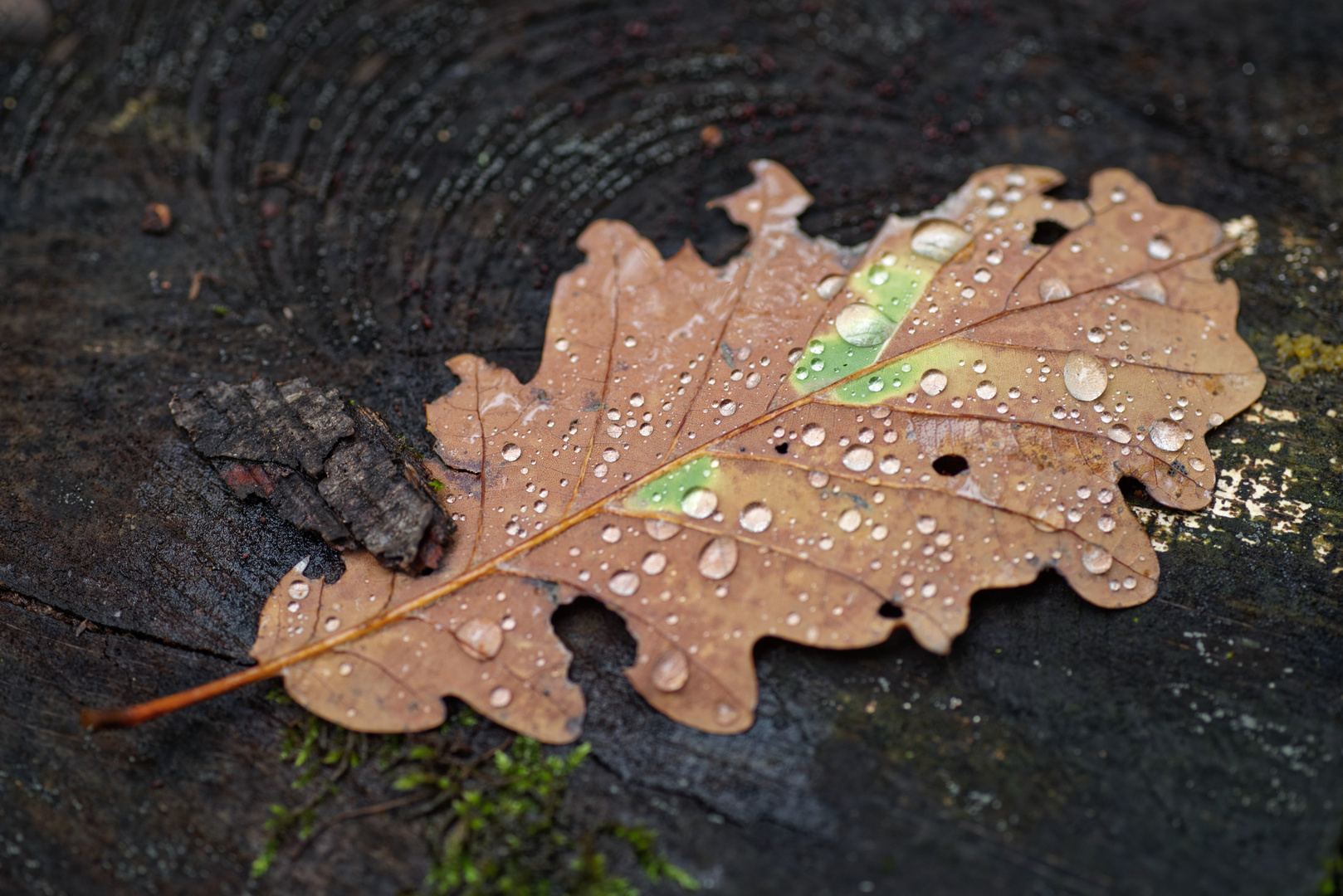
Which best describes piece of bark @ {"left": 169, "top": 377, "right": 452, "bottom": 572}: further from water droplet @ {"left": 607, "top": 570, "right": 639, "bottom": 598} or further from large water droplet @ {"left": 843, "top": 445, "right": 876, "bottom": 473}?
large water droplet @ {"left": 843, "top": 445, "right": 876, "bottom": 473}

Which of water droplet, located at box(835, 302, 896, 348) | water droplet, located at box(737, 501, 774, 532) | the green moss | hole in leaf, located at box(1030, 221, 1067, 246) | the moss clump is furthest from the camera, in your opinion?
hole in leaf, located at box(1030, 221, 1067, 246)

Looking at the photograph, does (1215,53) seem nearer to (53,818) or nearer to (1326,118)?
(1326,118)

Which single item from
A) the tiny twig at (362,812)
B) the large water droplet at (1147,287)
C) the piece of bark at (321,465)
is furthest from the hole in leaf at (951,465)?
the tiny twig at (362,812)

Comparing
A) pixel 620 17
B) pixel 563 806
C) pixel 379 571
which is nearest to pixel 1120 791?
pixel 563 806

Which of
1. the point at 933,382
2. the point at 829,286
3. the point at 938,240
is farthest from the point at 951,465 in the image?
the point at 938,240

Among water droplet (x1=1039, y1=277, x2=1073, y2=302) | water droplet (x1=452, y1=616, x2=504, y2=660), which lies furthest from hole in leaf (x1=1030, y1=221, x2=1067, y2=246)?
water droplet (x1=452, y1=616, x2=504, y2=660)

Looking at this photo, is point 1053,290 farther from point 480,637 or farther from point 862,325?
point 480,637
